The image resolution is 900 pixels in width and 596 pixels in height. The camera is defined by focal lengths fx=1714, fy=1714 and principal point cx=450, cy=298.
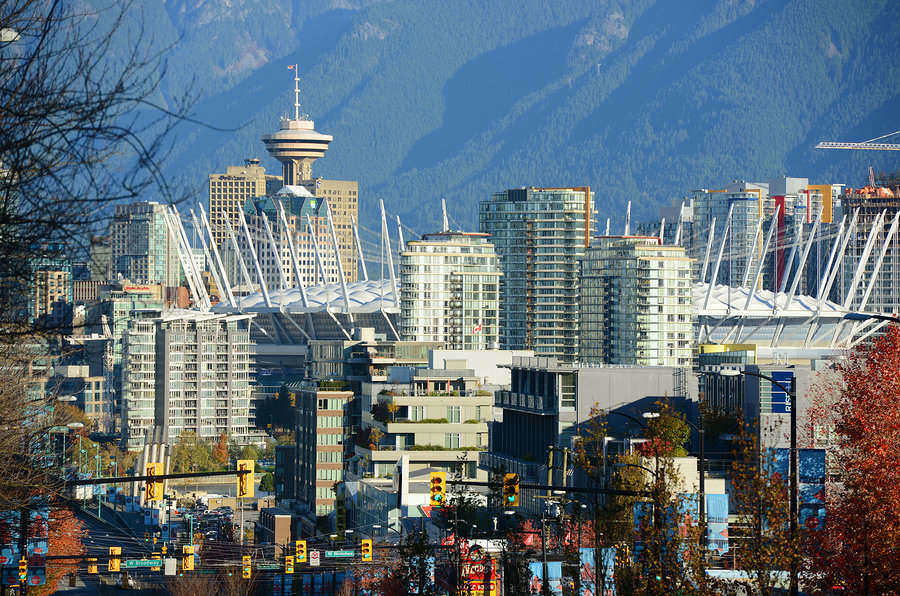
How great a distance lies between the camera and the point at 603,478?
220 feet

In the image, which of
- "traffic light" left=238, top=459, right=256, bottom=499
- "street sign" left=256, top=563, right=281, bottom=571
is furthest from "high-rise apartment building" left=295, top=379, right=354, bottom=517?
"traffic light" left=238, top=459, right=256, bottom=499

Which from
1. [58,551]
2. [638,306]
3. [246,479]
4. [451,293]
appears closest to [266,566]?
[58,551]

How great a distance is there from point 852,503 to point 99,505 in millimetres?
108140

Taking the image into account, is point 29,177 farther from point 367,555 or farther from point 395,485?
point 395,485

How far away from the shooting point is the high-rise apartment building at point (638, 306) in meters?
179

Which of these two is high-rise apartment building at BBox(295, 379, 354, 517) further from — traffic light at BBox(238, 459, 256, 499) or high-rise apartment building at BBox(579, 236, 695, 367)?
traffic light at BBox(238, 459, 256, 499)

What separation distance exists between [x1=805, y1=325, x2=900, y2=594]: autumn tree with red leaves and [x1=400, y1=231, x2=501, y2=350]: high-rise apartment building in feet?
507

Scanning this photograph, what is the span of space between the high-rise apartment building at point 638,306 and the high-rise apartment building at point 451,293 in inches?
468

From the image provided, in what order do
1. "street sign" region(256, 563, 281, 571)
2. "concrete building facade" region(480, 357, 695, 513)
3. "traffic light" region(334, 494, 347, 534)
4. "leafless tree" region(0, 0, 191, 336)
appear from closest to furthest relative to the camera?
"leafless tree" region(0, 0, 191, 336)
"street sign" region(256, 563, 281, 571)
"concrete building facade" region(480, 357, 695, 513)
"traffic light" region(334, 494, 347, 534)

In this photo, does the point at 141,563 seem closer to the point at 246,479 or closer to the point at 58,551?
the point at 58,551

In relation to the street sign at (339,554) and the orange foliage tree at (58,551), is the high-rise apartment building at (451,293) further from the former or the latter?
the street sign at (339,554)

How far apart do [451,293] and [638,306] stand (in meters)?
25.2

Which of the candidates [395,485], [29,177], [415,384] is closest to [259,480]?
[415,384]

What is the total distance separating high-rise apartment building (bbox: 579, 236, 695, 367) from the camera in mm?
179000
